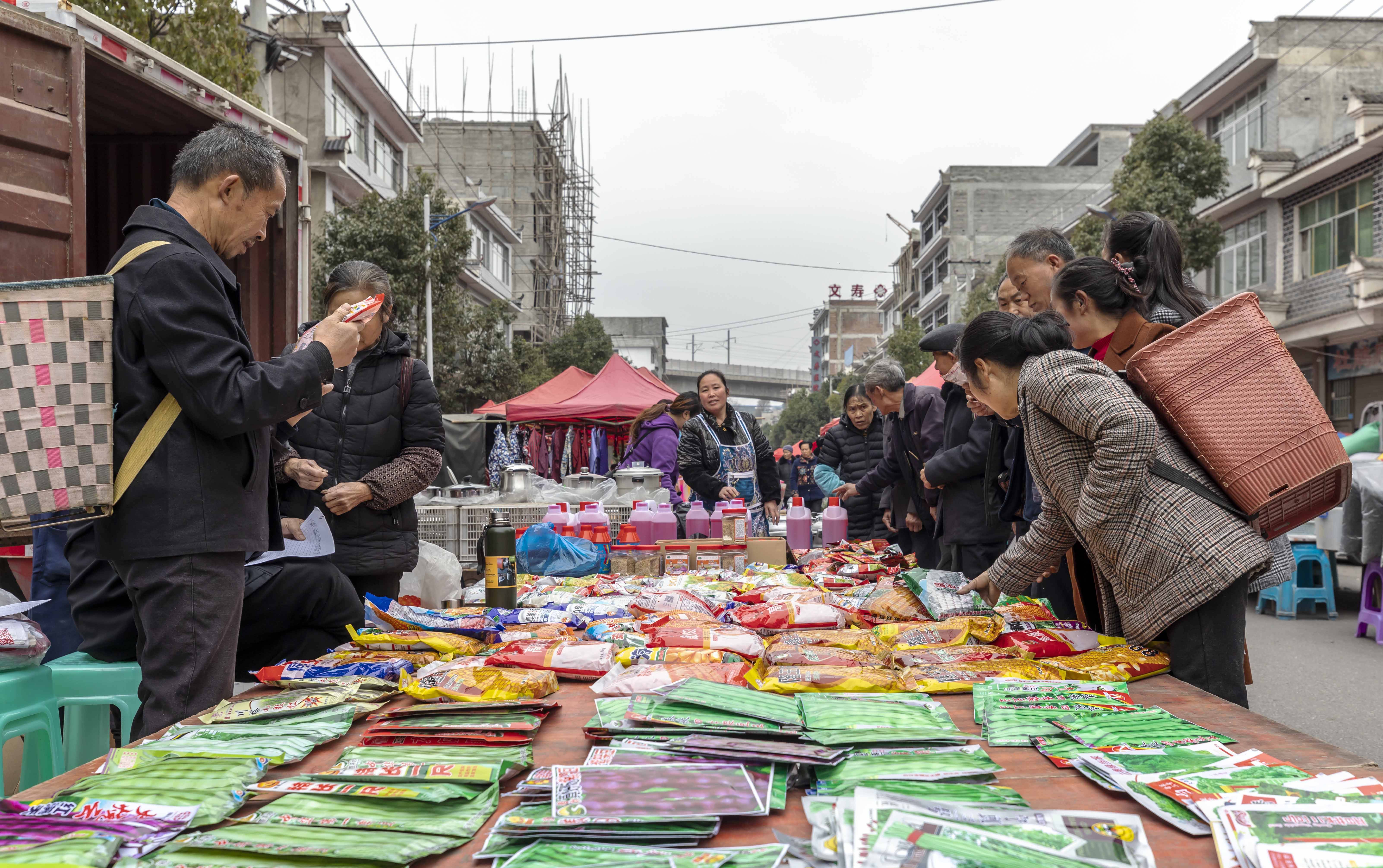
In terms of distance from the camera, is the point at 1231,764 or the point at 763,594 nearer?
the point at 1231,764

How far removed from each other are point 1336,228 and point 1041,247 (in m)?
21.2

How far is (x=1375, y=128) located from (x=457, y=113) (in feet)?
133

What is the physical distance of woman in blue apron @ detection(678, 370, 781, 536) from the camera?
19.7 ft

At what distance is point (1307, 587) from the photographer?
863 centimetres

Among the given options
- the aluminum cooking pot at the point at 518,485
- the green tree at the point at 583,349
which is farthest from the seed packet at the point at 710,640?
the green tree at the point at 583,349

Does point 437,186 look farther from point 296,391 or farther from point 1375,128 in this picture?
point 296,391

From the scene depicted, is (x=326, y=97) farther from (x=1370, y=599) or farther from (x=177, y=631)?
(x=177, y=631)

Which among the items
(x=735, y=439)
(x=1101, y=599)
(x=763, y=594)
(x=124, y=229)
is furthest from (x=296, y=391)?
(x=735, y=439)

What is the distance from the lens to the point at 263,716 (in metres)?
1.75

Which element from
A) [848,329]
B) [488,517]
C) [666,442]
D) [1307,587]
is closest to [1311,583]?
[1307,587]

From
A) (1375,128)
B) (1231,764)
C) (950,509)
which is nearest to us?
(1231,764)

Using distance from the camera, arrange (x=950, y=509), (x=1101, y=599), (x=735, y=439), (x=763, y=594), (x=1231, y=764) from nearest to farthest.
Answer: (x=1231, y=764), (x=1101, y=599), (x=763, y=594), (x=950, y=509), (x=735, y=439)

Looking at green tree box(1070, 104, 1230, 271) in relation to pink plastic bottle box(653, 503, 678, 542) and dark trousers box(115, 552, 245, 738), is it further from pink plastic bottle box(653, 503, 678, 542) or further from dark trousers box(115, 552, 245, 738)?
dark trousers box(115, 552, 245, 738)

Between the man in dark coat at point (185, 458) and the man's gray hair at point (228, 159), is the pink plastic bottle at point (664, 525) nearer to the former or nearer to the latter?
the man in dark coat at point (185, 458)
